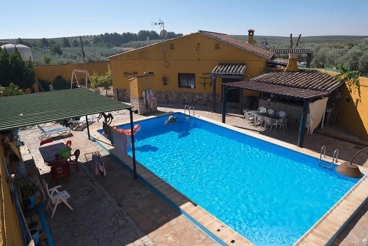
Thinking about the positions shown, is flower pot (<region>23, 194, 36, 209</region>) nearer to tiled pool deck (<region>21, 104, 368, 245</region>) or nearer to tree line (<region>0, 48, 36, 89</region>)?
tiled pool deck (<region>21, 104, 368, 245</region>)

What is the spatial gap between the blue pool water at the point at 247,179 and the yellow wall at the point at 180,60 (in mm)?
6774

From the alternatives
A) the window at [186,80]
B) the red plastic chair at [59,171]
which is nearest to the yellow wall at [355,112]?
the window at [186,80]


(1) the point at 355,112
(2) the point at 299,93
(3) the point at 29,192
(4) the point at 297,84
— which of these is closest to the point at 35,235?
(3) the point at 29,192

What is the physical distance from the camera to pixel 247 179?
11297 millimetres

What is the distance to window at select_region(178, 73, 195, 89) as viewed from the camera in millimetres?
22248

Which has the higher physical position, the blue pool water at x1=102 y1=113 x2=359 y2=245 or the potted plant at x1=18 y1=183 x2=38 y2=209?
the potted plant at x1=18 y1=183 x2=38 y2=209

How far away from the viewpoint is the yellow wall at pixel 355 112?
44.6 feet

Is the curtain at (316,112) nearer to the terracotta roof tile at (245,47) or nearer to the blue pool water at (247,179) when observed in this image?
the blue pool water at (247,179)

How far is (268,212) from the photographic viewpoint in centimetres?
909

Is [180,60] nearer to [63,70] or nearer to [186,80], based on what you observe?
[186,80]

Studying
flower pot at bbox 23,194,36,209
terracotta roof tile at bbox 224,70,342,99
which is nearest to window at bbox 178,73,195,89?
terracotta roof tile at bbox 224,70,342,99

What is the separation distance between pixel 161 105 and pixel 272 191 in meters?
14.3

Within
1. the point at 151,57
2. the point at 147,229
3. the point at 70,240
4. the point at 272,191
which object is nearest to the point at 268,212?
the point at 272,191

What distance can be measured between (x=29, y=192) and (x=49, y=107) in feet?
9.60
